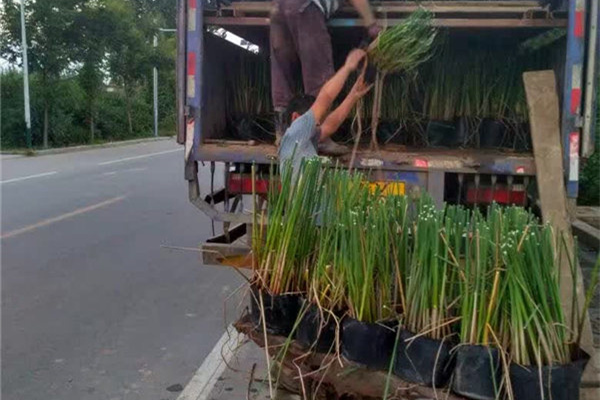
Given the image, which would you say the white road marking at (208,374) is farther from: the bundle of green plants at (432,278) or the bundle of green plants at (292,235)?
the bundle of green plants at (432,278)

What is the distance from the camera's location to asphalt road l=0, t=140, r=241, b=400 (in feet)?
13.6

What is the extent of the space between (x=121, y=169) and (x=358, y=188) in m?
14.6

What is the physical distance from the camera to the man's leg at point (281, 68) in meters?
4.21

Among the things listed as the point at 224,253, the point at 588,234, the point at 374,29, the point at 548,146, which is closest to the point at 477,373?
the point at 548,146

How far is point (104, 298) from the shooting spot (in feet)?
18.4

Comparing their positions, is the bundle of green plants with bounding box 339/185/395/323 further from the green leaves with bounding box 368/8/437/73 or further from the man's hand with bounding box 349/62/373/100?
the man's hand with bounding box 349/62/373/100

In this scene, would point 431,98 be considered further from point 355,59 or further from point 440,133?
point 355,59

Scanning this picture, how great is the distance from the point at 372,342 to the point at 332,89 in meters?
2.03

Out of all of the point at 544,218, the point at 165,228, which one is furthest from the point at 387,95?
the point at 165,228

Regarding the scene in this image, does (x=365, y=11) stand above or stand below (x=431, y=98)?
above

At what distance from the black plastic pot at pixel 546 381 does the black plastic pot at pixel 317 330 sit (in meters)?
0.61

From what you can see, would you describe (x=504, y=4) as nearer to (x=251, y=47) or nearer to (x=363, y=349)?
(x=251, y=47)

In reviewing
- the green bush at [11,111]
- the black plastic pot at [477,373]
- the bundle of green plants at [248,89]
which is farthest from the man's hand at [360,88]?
the green bush at [11,111]

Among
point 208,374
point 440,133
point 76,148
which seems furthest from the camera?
point 76,148
